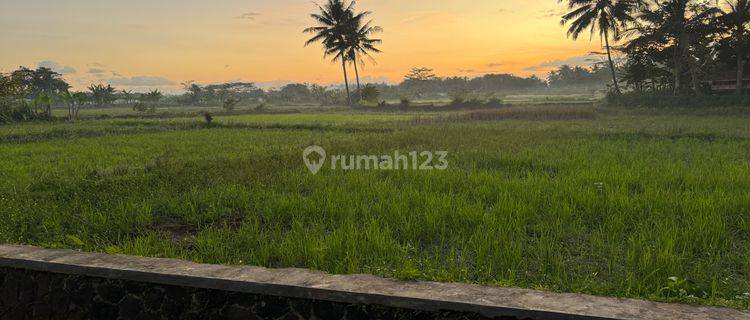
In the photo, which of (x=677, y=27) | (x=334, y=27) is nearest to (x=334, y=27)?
(x=334, y=27)

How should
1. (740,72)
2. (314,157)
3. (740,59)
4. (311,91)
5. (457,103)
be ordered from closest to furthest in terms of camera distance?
(314,157) < (740,59) < (740,72) < (457,103) < (311,91)

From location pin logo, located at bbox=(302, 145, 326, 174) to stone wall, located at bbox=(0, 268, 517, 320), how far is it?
13.3 feet

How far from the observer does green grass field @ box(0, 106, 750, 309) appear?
9.05ft

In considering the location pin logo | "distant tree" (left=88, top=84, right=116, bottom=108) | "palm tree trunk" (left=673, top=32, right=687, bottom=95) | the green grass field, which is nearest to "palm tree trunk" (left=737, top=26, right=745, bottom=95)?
"palm tree trunk" (left=673, top=32, right=687, bottom=95)

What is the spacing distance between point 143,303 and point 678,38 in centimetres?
2526

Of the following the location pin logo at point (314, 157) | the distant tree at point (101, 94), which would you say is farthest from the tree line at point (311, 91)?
the location pin logo at point (314, 157)

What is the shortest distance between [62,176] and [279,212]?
4219 mm

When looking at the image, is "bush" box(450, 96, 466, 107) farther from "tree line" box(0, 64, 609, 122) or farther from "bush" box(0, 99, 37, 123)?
"bush" box(0, 99, 37, 123)

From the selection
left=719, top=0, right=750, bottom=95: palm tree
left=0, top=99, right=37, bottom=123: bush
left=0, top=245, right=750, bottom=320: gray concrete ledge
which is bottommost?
left=0, top=245, right=750, bottom=320: gray concrete ledge

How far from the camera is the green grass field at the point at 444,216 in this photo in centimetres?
276

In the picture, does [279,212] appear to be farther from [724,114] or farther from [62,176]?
[724,114]

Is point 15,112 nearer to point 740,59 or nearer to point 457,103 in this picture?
point 457,103

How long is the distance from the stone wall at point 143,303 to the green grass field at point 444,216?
1.34 ft

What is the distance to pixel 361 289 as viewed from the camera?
2225 mm
